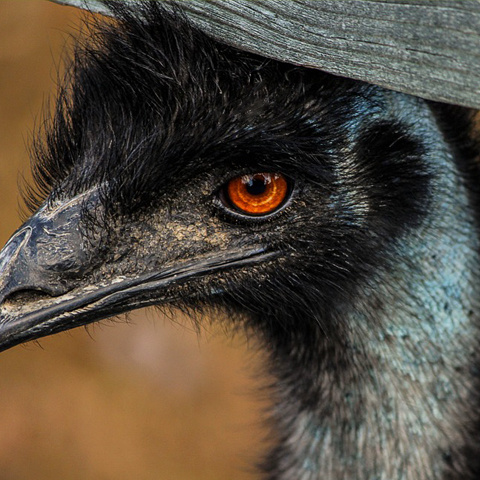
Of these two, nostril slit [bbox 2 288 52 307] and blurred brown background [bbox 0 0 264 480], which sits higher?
blurred brown background [bbox 0 0 264 480]

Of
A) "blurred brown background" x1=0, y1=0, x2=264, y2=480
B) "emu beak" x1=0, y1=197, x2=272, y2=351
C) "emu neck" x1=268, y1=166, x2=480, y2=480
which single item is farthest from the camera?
"blurred brown background" x1=0, y1=0, x2=264, y2=480

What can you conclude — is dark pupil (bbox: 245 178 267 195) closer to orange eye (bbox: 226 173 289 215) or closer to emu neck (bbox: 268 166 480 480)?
orange eye (bbox: 226 173 289 215)

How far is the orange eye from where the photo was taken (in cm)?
174

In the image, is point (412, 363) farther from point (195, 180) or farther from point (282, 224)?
point (195, 180)

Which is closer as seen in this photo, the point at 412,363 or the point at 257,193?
the point at 257,193

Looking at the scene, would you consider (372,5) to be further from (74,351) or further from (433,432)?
(74,351)

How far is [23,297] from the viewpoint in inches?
66.4

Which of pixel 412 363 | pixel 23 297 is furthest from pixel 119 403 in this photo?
pixel 23 297

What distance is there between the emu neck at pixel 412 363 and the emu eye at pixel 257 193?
30cm

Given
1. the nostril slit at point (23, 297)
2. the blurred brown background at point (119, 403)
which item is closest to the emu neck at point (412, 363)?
the nostril slit at point (23, 297)

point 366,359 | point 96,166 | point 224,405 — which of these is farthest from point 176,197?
point 224,405

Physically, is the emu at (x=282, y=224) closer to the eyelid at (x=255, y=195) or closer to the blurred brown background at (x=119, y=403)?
the eyelid at (x=255, y=195)

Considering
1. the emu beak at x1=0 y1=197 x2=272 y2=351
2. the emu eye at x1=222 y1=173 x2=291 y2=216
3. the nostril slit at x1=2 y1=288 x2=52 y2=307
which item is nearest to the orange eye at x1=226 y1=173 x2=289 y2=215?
the emu eye at x1=222 y1=173 x2=291 y2=216

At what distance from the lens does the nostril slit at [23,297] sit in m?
1.67
